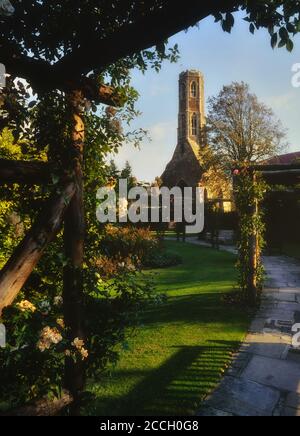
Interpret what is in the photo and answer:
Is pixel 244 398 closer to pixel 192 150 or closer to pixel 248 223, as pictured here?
pixel 248 223

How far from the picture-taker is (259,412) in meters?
3.63

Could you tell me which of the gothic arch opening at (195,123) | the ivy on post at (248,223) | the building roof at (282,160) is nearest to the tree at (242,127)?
the building roof at (282,160)

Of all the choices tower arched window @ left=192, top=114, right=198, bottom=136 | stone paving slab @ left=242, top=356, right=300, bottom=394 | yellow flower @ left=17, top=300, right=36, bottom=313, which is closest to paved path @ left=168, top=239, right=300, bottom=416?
stone paving slab @ left=242, top=356, right=300, bottom=394

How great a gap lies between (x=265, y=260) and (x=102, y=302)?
13.4 m

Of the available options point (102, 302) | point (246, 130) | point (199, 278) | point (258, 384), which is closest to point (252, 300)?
point (199, 278)

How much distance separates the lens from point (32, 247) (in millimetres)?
2254

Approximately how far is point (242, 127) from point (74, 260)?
31.8 meters

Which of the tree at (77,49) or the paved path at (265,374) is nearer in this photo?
the tree at (77,49)

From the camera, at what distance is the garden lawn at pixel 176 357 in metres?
3.89

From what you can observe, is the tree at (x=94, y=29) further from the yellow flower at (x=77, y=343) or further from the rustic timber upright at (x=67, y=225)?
the yellow flower at (x=77, y=343)

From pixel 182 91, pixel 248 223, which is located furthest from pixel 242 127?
pixel 248 223

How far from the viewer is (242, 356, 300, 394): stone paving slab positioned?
14.1 feet

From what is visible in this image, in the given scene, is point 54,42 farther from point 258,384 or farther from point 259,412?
point 258,384

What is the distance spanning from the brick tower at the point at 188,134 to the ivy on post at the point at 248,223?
2958cm
